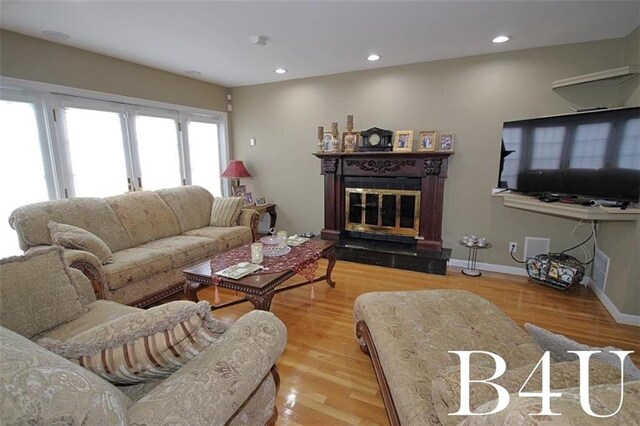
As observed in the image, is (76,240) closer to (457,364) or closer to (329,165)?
(457,364)

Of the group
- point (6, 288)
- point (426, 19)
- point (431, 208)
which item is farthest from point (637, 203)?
point (6, 288)

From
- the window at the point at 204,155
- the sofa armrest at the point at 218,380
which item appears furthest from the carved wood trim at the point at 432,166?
the window at the point at 204,155

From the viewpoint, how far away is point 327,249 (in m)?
2.91

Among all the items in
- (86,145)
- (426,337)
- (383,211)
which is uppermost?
(86,145)

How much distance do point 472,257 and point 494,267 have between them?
0.84 feet

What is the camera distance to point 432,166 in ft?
11.8

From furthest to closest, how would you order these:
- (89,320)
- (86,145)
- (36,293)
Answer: (86,145), (89,320), (36,293)

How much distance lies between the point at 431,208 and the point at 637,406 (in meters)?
3.25

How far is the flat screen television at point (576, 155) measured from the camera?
2320 mm

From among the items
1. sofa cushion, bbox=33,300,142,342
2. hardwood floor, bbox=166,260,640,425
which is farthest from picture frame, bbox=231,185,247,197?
sofa cushion, bbox=33,300,142,342

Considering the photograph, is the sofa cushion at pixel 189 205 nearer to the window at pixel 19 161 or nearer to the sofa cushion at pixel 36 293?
the window at pixel 19 161

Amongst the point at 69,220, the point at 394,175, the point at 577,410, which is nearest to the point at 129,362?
the point at 577,410

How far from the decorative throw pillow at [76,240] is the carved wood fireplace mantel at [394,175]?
2612 millimetres

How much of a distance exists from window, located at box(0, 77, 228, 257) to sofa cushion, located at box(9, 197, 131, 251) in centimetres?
53
